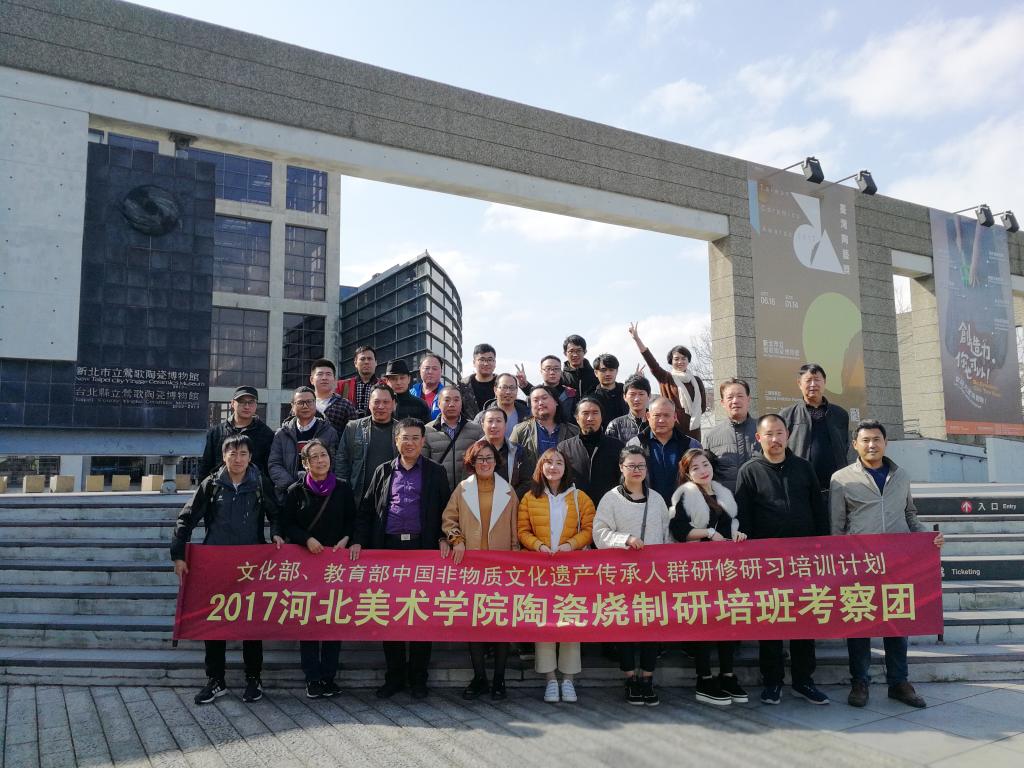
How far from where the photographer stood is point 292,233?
35125 mm

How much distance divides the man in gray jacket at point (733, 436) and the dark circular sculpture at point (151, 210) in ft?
29.7

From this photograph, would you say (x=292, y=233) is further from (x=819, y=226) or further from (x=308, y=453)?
(x=308, y=453)

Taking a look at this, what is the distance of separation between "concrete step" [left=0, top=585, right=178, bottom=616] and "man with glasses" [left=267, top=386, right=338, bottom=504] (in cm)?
147

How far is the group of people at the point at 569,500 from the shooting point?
4.29 m

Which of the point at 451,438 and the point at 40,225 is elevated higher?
the point at 40,225

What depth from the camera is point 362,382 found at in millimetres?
6680

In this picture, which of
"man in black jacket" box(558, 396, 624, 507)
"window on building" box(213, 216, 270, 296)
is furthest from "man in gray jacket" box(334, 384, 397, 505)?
"window on building" box(213, 216, 270, 296)

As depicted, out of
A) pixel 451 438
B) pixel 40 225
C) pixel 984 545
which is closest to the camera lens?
pixel 451 438

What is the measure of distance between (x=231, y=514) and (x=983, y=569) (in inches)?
241

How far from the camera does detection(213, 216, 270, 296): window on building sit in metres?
33.1

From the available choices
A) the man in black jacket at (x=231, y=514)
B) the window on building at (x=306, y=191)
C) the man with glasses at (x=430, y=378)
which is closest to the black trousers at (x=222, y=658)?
the man in black jacket at (x=231, y=514)

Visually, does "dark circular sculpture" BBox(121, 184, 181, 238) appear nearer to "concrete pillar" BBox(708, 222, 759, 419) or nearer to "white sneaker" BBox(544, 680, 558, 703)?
"white sneaker" BBox(544, 680, 558, 703)

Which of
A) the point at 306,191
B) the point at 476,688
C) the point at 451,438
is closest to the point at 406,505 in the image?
the point at 451,438

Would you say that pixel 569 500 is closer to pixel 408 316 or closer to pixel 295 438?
pixel 295 438
